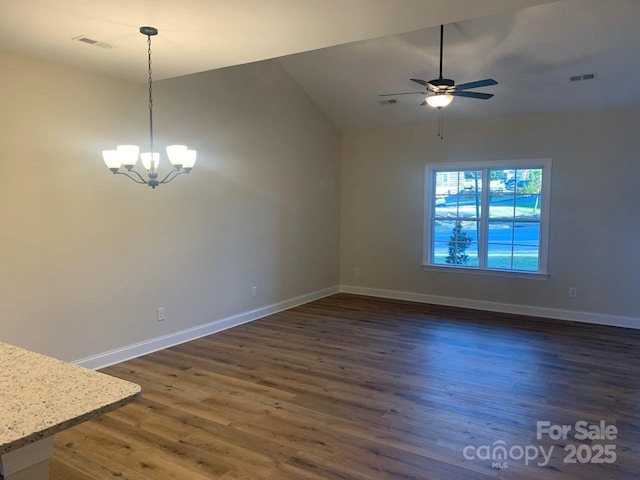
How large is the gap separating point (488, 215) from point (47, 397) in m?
6.05

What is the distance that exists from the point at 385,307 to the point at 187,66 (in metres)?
4.15

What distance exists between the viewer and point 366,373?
3973 millimetres

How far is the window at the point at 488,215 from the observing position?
610 centimetres

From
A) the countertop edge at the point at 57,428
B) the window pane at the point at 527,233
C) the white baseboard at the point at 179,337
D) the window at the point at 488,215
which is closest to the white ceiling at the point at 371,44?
the window at the point at 488,215

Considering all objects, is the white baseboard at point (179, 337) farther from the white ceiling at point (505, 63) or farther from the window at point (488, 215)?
the white ceiling at point (505, 63)

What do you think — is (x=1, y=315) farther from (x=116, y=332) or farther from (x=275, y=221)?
(x=275, y=221)

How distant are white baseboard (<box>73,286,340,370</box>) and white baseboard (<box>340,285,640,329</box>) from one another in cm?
126

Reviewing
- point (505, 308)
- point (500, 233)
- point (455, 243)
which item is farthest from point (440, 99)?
Result: point (505, 308)

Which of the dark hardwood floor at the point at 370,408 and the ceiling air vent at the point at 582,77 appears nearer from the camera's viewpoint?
the dark hardwood floor at the point at 370,408

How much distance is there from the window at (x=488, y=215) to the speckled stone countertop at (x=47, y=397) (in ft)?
19.2

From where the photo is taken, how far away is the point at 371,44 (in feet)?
17.1

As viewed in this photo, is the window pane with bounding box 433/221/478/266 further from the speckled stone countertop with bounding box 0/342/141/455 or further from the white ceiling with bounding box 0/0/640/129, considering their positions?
the speckled stone countertop with bounding box 0/342/141/455

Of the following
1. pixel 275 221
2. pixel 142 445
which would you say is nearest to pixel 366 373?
pixel 142 445

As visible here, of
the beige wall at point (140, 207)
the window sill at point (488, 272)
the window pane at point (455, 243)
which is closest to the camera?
the beige wall at point (140, 207)
